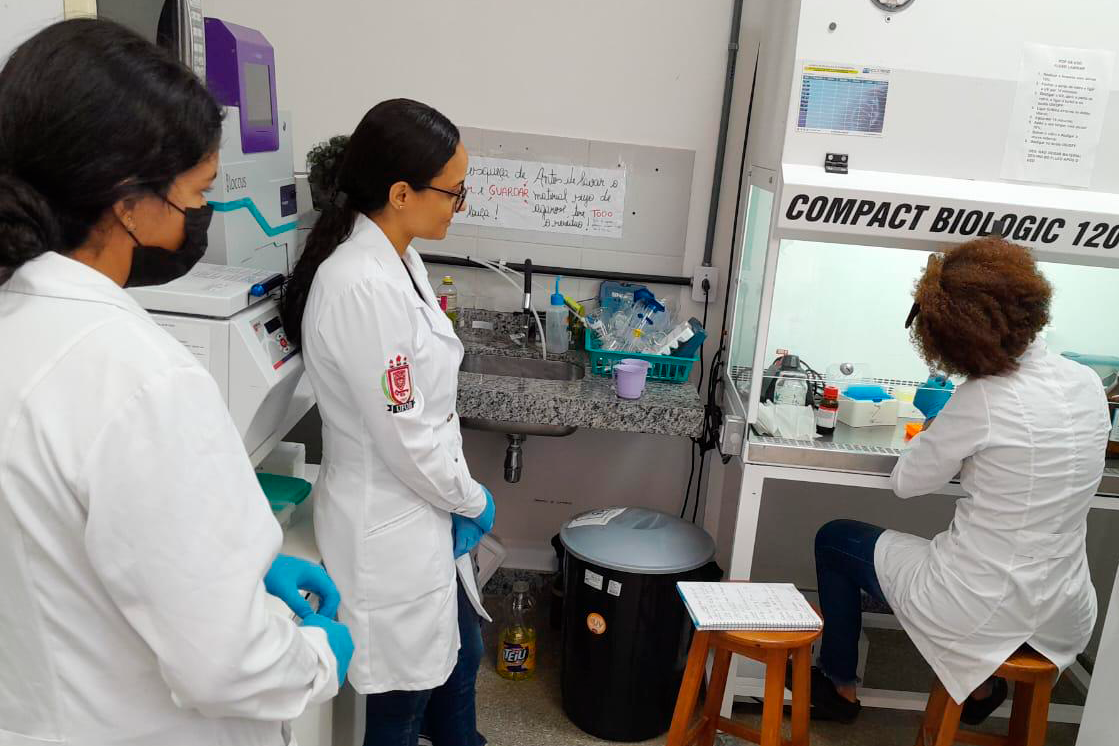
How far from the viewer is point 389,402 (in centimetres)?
156

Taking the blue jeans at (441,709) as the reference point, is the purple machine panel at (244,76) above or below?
above

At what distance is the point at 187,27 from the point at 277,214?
1.49ft

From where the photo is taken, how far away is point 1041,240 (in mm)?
2041

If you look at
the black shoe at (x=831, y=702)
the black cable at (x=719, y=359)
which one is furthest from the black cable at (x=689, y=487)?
the black shoe at (x=831, y=702)

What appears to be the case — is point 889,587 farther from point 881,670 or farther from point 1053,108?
point 1053,108

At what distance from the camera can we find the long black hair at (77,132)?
0.80 m

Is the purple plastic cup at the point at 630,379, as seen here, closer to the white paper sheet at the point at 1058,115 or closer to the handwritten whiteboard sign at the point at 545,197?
the handwritten whiteboard sign at the point at 545,197

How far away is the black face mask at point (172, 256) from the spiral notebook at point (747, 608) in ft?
4.28

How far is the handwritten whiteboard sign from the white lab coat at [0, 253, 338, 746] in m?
2.08

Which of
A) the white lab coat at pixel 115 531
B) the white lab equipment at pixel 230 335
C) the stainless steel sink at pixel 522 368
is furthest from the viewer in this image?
the stainless steel sink at pixel 522 368

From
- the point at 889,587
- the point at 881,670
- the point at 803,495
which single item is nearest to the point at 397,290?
the point at 889,587

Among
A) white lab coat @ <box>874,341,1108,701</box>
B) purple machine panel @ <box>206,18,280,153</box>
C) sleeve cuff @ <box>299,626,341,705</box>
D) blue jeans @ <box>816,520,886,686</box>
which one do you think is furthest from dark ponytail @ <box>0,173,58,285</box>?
blue jeans @ <box>816,520,886,686</box>

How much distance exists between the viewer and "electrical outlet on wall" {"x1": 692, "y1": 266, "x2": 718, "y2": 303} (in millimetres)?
2867

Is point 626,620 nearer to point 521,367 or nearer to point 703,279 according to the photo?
point 521,367
